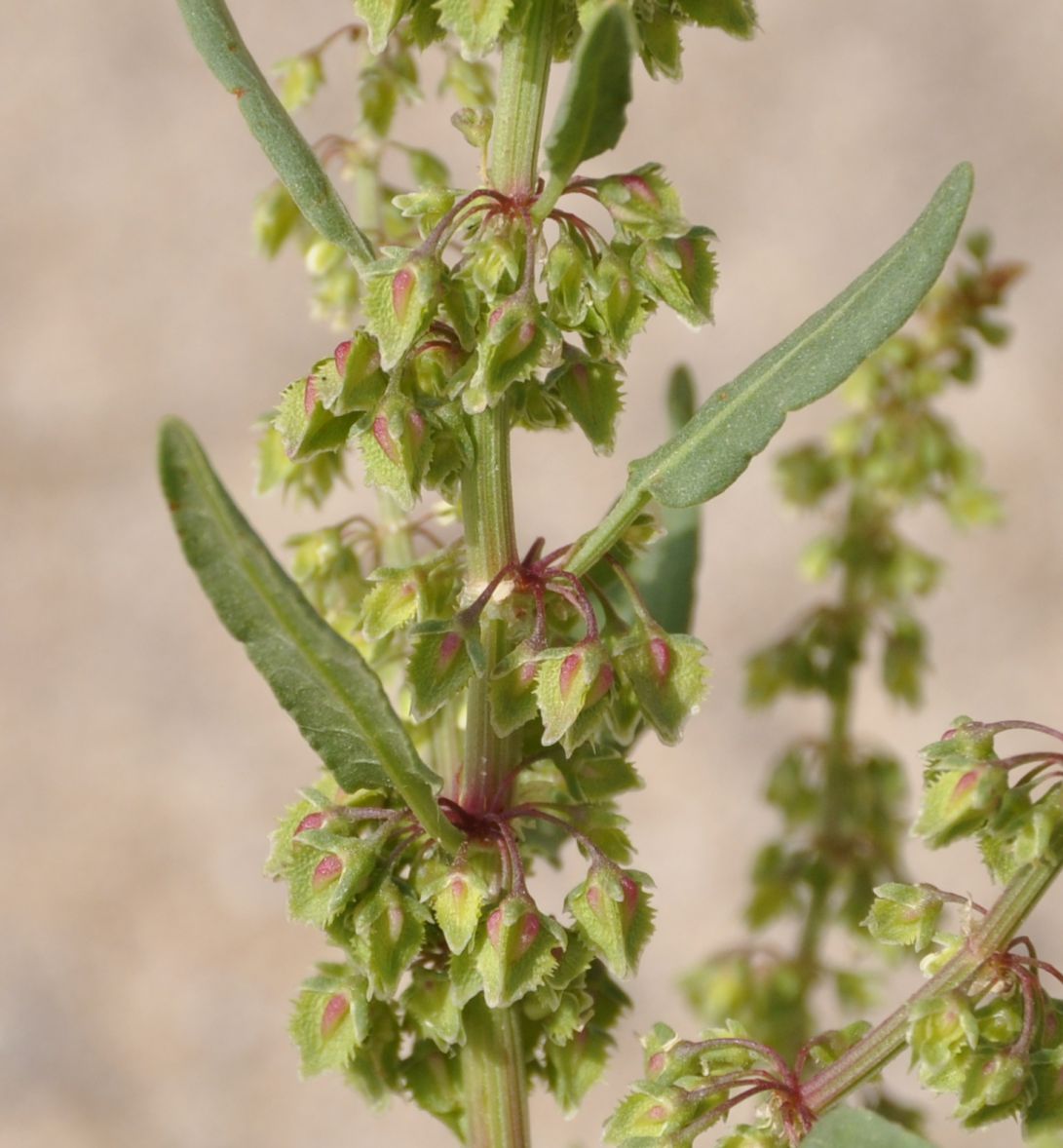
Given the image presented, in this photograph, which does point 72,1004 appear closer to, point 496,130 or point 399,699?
point 399,699

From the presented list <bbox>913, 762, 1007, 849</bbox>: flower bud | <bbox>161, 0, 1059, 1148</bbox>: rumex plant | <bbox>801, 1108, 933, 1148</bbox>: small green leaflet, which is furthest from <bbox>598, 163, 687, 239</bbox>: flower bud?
<bbox>801, 1108, 933, 1148</bbox>: small green leaflet

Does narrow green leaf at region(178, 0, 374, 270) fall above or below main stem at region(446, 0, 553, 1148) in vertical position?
above

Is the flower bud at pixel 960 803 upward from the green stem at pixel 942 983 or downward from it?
upward

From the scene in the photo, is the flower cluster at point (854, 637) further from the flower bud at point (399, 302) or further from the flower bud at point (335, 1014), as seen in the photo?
the flower bud at point (399, 302)

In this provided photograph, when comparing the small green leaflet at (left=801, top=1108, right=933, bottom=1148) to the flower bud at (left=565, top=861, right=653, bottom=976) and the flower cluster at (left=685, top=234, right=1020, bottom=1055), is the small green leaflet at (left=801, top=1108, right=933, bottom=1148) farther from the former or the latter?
the flower cluster at (left=685, top=234, right=1020, bottom=1055)

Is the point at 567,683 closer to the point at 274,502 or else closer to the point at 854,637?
the point at 854,637

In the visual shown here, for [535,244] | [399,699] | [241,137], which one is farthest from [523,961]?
[241,137]

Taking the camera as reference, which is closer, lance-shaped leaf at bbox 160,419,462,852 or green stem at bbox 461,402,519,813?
lance-shaped leaf at bbox 160,419,462,852

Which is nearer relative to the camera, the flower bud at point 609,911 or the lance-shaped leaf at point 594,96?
the lance-shaped leaf at point 594,96

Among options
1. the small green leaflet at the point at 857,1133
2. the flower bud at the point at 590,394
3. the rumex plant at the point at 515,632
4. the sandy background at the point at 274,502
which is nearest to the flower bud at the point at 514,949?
the rumex plant at the point at 515,632

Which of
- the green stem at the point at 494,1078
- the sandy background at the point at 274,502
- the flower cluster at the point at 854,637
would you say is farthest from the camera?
the sandy background at the point at 274,502
